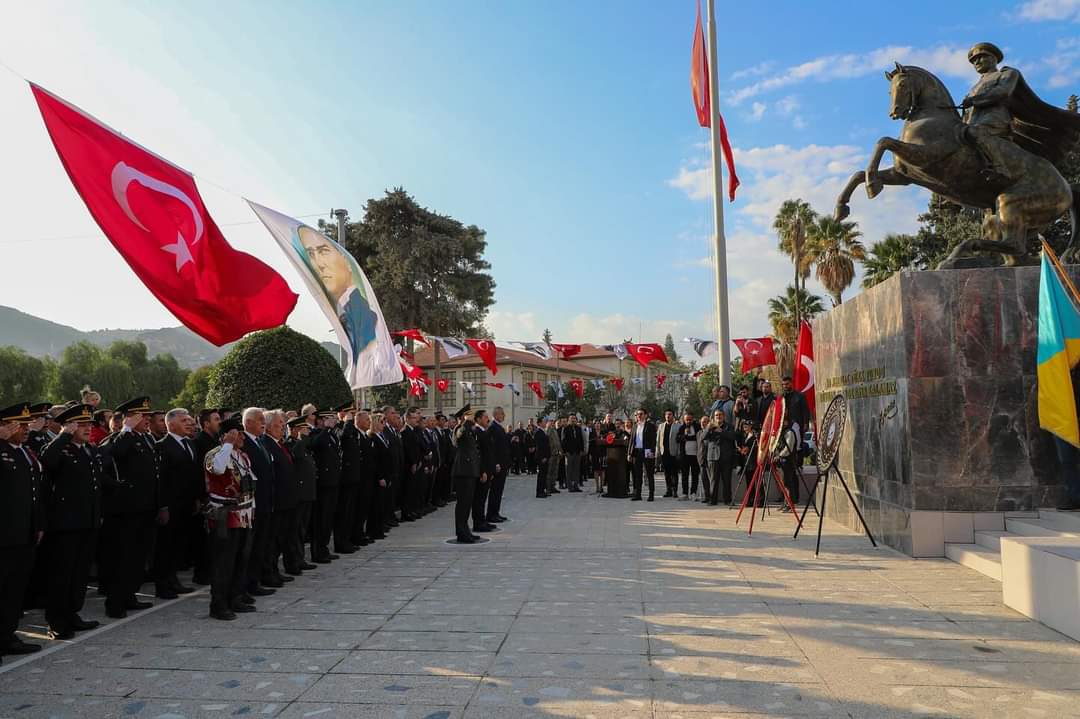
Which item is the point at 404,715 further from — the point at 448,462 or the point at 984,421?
the point at 448,462

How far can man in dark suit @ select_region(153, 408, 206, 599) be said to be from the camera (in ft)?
24.6

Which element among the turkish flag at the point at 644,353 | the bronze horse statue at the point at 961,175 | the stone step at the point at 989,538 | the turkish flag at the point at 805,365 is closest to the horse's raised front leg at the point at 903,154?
the bronze horse statue at the point at 961,175

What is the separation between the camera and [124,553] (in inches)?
268

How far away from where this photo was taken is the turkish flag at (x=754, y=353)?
23.7 meters

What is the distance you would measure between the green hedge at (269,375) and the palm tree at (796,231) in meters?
26.6

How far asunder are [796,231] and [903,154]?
106ft

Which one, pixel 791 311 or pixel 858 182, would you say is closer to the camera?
pixel 858 182

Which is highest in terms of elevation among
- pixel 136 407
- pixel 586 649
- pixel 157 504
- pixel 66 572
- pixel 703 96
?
pixel 703 96

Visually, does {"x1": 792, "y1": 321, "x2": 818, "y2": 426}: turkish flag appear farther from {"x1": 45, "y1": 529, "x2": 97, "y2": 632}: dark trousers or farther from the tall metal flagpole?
{"x1": 45, "y1": 529, "x2": 97, "y2": 632}: dark trousers

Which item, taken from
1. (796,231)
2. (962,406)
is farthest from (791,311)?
(962,406)

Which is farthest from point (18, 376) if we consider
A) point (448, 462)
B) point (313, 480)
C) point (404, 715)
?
point (404, 715)

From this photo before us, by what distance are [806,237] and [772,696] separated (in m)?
38.4

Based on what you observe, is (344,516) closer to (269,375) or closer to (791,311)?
(269,375)

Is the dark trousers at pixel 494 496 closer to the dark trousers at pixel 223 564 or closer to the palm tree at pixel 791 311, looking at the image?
the dark trousers at pixel 223 564
